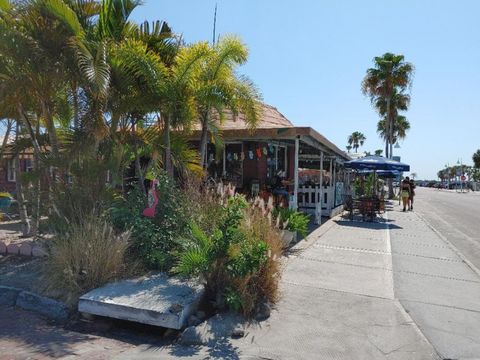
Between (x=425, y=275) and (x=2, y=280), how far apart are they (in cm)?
662

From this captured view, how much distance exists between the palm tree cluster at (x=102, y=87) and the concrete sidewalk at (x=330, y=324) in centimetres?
335

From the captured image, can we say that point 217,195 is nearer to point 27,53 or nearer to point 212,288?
point 212,288

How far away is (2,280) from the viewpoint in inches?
240

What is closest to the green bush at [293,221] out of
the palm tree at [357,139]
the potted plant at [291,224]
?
the potted plant at [291,224]

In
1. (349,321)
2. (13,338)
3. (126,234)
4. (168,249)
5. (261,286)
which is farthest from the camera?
(168,249)

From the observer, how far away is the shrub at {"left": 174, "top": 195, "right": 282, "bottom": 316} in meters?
4.97

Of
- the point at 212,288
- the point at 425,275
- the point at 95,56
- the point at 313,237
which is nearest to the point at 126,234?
the point at 212,288

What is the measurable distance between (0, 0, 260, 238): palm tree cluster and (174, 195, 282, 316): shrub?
2.69 metres

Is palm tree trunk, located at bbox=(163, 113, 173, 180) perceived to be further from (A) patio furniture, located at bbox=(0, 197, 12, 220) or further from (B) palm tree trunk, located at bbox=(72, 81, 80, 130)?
(A) patio furniture, located at bbox=(0, 197, 12, 220)

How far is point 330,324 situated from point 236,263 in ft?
4.08

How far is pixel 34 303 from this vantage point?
5.38 meters

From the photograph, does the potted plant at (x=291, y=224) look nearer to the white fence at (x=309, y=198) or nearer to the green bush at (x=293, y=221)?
the green bush at (x=293, y=221)

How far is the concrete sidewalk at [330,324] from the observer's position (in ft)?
13.7

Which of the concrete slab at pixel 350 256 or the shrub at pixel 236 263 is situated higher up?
the shrub at pixel 236 263
